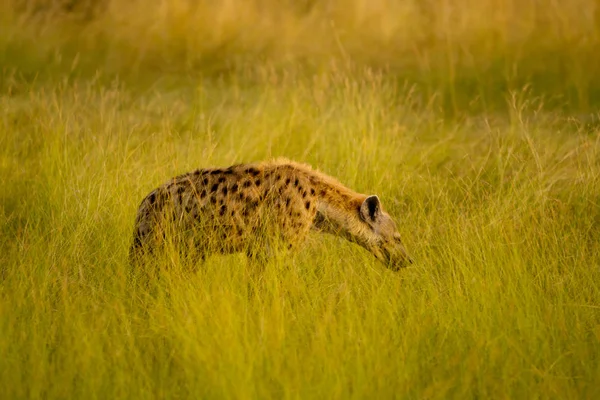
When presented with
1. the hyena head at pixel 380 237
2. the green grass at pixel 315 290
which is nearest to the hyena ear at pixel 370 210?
the hyena head at pixel 380 237

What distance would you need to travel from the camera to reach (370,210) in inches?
212

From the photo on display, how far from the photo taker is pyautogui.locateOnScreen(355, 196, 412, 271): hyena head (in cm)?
537

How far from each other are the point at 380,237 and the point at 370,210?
173 mm

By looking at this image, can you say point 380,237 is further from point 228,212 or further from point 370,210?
point 228,212

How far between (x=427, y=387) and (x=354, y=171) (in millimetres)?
3273

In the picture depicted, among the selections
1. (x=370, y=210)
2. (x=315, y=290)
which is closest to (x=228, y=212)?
(x=315, y=290)

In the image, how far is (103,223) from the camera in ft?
18.9

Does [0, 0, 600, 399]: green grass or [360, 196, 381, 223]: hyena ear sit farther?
[360, 196, 381, 223]: hyena ear

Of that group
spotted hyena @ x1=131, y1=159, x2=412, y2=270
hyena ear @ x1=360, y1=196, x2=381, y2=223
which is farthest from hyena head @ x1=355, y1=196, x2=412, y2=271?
spotted hyena @ x1=131, y1=159, x2=412, y2=270

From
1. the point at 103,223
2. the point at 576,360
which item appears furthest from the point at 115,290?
the point at 576,360

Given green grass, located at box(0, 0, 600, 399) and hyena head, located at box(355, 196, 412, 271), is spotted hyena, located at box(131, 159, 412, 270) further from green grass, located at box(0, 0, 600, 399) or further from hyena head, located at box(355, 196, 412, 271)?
hyena head, located at box(355, 196, 412, 271)

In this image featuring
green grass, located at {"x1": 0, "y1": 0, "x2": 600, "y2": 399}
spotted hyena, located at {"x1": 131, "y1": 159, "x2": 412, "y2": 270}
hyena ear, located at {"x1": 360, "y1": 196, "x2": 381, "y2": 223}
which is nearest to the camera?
green grass, located at {"x1": 0, "y1": 0, "x2": 600, "y2": 399}

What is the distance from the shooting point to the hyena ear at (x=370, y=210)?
535cm

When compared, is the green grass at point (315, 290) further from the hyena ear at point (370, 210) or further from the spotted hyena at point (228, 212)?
the hyena ear at point (370, 210)
